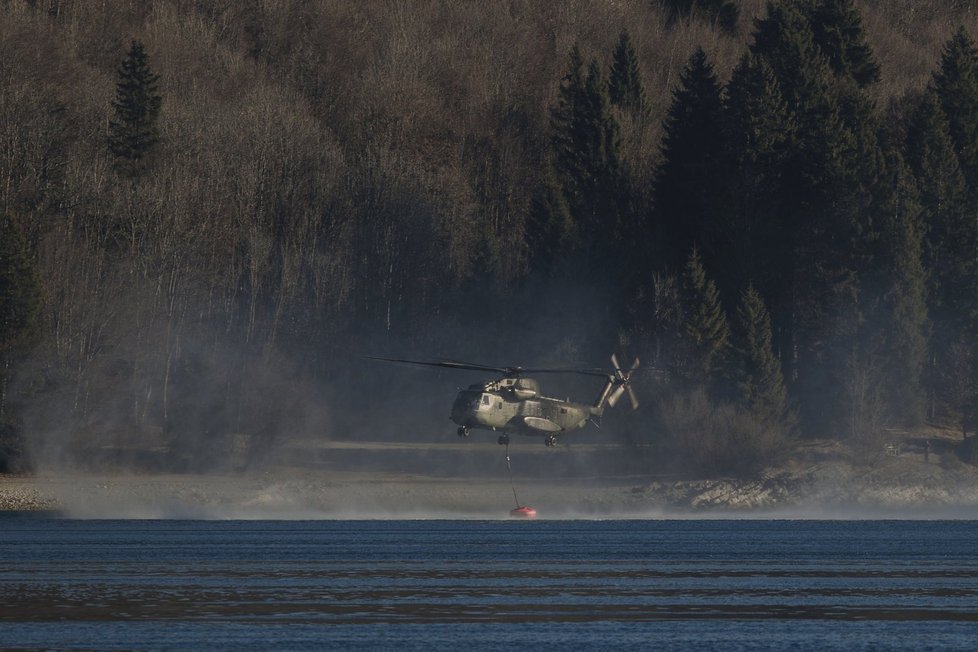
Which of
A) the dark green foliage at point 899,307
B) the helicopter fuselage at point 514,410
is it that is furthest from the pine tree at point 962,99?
the helicopter fuselage at point 514,410

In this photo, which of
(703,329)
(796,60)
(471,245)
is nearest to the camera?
(703,329)

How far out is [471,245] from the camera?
128250mm

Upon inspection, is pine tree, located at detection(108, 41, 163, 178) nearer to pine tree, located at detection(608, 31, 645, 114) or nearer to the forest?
the forest

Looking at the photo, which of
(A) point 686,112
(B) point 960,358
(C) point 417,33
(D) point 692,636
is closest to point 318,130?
(C) point 417,33

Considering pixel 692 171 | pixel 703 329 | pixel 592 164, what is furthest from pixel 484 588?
pixel 592 164

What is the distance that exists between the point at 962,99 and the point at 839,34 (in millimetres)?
9884

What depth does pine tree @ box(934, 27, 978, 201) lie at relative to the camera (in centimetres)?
11556

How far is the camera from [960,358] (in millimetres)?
108938

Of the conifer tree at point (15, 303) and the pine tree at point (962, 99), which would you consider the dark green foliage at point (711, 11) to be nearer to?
the pine tree at point (962, 99)

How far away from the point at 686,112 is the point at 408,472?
113 ft

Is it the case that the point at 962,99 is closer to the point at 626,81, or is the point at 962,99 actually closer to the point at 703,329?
the point at 703,329

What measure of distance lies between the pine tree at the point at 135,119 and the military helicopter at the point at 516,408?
2062 inches

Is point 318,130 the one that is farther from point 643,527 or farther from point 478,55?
point 643,527

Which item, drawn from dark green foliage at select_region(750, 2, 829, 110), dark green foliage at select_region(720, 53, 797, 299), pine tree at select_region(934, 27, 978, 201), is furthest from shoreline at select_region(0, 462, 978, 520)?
dark green foliage at select_region(750, 2, 829, 110)
